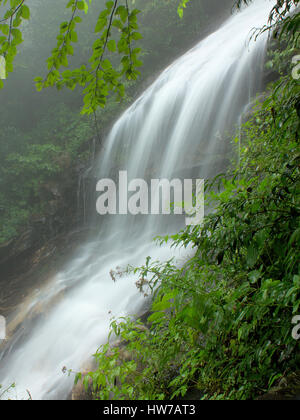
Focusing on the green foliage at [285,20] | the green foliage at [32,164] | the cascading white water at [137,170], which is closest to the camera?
the green foliage at [285,20]

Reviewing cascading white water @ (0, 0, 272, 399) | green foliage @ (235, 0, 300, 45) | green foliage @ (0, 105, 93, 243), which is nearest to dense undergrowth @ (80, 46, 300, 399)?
green foliage @ (235, 0, 300, 45)

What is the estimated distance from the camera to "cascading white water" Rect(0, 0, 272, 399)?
4.60 m

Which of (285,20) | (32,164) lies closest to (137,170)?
(32,164)

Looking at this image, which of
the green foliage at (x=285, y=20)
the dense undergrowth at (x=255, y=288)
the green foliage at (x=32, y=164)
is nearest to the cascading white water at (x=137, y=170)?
the green foliage at (x=32, y=164)

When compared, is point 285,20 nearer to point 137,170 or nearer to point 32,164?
point 137,170

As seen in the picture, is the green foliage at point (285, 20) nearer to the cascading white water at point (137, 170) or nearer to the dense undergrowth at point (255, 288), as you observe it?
the dense undergrowth at point (255, 288)

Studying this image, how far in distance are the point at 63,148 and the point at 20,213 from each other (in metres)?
3.08

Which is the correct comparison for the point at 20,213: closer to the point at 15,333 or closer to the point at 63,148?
the point at 63,148

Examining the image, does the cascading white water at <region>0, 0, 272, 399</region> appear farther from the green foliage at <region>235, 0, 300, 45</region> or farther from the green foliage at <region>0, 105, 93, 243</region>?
the green foliage at <region>235, 0, 300, 45</region>

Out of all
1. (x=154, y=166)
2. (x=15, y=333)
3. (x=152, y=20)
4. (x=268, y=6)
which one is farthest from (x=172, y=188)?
(x=152, y=20)

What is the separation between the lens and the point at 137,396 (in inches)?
72.7

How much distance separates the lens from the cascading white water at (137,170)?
4.60 metres

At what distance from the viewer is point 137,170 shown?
8.09 m
